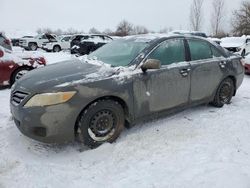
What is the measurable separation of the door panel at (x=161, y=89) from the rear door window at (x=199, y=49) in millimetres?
345

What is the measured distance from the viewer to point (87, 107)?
3916 millimetres

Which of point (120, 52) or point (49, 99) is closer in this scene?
point (49, 99)

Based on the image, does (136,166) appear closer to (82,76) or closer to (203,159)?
(203,159)

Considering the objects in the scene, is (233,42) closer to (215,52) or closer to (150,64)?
(215,52)

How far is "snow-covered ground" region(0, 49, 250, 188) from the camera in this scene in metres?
3.30

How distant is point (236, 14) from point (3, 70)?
124ft

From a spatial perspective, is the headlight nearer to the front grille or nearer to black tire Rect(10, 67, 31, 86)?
the front grille

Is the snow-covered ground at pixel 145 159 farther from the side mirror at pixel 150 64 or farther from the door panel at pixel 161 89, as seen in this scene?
the side mirror at pixel 150 64

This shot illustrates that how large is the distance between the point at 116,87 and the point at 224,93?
2.81 meters

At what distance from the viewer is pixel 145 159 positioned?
381 cm

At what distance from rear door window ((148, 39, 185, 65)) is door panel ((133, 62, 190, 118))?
0.34 feet

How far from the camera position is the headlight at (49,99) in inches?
144

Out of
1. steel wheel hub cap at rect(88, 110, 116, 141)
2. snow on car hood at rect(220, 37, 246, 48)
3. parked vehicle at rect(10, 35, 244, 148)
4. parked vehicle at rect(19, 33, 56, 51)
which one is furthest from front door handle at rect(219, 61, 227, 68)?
parked vehicle at rect(19, 33, 56, 51)

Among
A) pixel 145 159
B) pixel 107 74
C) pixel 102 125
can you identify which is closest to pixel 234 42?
pixel 107 74
